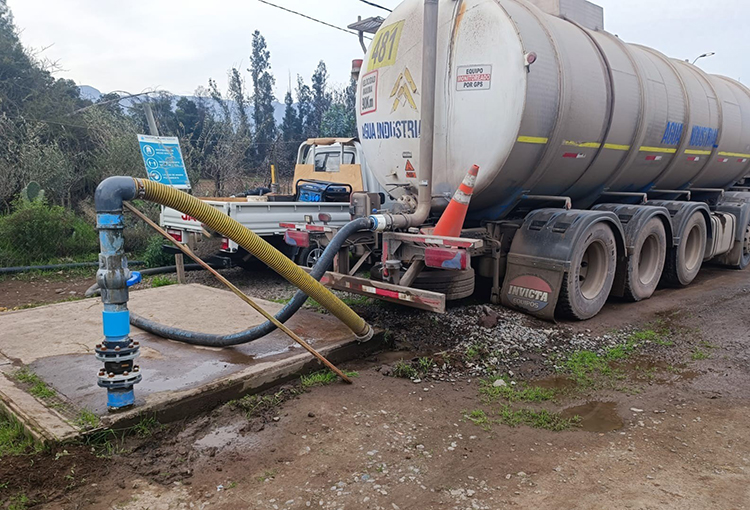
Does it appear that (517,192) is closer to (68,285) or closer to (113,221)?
(113,221)

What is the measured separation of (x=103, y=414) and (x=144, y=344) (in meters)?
1.44

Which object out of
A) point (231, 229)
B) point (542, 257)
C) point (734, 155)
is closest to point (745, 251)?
point (734, 155)

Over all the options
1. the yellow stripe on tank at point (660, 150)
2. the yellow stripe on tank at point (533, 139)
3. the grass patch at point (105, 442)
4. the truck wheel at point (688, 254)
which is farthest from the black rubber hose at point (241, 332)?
the truck wheel at point (688, 254)

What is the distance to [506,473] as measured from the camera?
10.0 ft

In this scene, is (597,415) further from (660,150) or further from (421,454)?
(660,150)

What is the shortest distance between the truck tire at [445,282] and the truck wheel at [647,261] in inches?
99.5

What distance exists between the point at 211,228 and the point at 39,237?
7932mm

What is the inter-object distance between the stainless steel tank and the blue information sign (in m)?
4.80

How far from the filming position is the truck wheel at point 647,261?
710cm

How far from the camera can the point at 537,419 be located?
376 centimetres

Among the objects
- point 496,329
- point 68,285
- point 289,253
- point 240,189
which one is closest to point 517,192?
point 496,329

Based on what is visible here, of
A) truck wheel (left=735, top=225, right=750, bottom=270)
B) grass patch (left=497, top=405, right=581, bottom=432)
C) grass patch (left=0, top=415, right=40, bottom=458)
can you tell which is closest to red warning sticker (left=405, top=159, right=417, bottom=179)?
grass patch (left=497, top=405, right=581, bottom=432)

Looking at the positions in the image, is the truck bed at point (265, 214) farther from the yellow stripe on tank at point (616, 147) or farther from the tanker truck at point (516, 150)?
the yellow stripe on tank at point (616, 147)

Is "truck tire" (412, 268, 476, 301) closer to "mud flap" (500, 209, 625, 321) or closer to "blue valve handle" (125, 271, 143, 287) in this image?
"mud flap" (500, 209, 625, 321)
